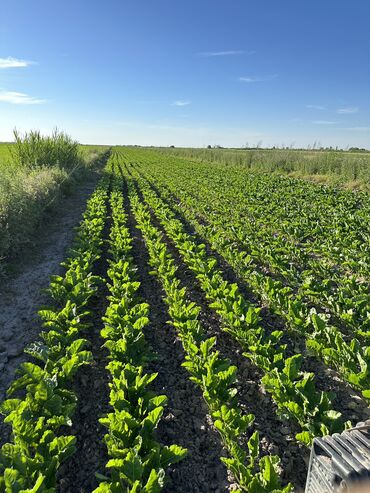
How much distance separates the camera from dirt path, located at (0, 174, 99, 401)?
460 cm

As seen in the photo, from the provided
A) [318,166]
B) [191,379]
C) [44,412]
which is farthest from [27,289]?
[318,166]

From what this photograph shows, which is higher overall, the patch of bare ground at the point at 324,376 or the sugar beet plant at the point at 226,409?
the sugar beet plant at the point at 226,409

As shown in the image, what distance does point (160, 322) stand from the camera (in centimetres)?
543

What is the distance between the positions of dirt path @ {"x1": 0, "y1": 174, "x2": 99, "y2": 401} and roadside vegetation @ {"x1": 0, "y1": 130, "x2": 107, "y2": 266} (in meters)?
0.43

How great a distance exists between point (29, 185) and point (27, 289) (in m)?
5.69

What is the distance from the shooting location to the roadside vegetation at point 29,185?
26.6ft

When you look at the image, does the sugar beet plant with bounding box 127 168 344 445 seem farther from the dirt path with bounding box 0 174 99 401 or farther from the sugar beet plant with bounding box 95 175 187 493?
the dirt path with bounding box 0 174 99 401

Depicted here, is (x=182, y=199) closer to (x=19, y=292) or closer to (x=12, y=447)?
(x=19, y=292)

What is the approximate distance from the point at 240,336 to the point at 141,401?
168cm

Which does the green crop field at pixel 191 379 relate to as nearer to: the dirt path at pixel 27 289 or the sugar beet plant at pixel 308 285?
the sugar beet plant at pixel 308 285

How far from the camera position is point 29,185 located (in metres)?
11.0

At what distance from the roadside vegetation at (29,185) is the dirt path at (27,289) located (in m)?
0.43

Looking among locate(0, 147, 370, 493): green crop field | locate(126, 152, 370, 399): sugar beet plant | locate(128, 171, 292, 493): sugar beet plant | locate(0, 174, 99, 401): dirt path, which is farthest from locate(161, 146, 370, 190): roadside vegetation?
locate(128, 171, 292, 493): sugar beet plant

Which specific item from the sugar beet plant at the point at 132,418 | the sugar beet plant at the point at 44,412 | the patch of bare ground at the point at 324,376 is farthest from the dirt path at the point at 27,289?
the patch of bare ground at the point at 324,376
